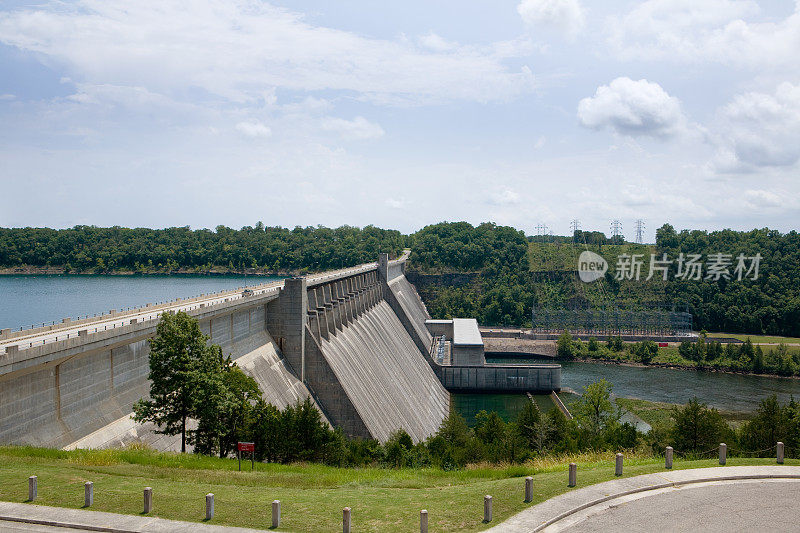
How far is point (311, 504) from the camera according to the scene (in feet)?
43.4

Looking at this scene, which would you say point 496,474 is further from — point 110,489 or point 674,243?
point 674,243

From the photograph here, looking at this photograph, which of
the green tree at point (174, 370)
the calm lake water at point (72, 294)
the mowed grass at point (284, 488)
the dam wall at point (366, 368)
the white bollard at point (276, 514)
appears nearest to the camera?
the white bollard at point (276, 514)

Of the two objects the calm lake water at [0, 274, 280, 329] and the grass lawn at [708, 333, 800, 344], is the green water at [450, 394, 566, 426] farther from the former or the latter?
the grass lawn at [708, 333, 800, 344]

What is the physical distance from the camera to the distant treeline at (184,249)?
4690 inches

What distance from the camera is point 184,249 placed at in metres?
137

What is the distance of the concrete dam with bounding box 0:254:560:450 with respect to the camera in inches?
685

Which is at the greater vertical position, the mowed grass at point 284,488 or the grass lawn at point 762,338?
the mowed grass at point 284,488

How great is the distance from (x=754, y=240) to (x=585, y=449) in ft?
395

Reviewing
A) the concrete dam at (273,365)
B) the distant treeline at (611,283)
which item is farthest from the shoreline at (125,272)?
the concrete dam at (273,365)

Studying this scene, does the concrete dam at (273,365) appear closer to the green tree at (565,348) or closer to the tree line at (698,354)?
the green tree at (565,348)

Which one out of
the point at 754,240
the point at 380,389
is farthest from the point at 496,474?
the point at 754,240

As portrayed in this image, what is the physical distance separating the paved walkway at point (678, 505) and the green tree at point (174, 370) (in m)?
10.1

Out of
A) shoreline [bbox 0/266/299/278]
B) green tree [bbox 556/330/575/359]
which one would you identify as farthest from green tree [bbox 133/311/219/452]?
shoreline [bbox 0/266/299/278]

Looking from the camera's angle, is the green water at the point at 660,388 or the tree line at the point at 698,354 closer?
the green water at the point at 660,388
